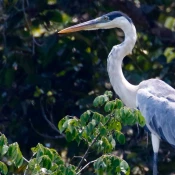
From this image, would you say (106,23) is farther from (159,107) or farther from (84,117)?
(84,117)

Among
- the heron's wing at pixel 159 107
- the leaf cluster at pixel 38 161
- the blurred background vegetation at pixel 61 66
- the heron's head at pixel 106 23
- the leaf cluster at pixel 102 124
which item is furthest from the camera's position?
the blurred background vegetation at pixel 61 66

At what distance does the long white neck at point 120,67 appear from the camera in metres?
5.77

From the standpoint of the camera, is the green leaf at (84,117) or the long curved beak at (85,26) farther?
the long curved beak at (85,26)

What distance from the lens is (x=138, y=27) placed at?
21.6 ft

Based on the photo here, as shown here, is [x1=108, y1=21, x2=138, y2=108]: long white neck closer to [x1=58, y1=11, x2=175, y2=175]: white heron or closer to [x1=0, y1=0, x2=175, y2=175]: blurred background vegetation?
[x1=58, y1=11, x2=175, y2=175]: white heron

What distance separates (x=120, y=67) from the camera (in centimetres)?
587

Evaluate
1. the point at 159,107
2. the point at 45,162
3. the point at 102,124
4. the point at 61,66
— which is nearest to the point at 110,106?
the point at 102,124

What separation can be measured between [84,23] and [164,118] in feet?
3.08

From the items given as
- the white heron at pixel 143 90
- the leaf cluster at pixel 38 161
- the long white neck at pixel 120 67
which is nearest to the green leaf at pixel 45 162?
the leaf cluster at pixel 38 161

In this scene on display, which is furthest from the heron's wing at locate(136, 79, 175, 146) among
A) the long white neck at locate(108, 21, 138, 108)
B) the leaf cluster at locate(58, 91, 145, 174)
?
the leaf cluster at locate(58, 91, 145, 174)

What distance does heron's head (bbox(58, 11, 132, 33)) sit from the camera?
584 cm

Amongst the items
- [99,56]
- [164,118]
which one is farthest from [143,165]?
[99,56]

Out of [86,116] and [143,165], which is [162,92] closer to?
[143,165]

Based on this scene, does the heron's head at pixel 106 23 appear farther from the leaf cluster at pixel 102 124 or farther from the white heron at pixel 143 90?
the leaf cluster at pixel 102 124
